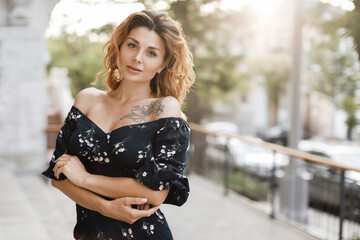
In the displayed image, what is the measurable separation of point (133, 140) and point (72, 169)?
8.8 inches

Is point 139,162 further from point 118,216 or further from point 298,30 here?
point 298,30

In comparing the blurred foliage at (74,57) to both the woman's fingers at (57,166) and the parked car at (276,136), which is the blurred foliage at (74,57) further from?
the woman's fingers at (57,166)

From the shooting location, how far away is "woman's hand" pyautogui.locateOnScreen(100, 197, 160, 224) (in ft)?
4.43

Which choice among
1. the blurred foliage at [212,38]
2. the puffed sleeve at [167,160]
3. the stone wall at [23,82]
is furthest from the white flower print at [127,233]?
the blurred foliage at [212,38]

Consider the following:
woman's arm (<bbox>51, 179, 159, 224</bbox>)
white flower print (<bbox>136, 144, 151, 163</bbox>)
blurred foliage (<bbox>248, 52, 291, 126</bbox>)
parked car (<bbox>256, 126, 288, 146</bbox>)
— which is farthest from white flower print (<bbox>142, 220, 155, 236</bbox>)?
blurred foliage (<bbox>248, 52, 291, 126</bbox>)

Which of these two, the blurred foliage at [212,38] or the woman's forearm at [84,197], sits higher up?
the blurred foliage at [212,38]

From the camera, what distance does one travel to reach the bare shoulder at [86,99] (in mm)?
1520

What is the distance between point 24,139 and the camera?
23.9 feet

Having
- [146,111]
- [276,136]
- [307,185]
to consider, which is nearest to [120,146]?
[146,111]

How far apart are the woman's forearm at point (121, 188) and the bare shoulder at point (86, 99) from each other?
25cm

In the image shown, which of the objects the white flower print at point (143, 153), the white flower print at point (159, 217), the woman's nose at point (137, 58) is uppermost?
the woman's nose at point (137, 58)

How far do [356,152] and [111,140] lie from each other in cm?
1241

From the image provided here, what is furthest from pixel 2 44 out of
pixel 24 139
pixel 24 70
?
pixel 24 139

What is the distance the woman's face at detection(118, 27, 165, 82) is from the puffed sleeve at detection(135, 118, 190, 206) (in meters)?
0.18
